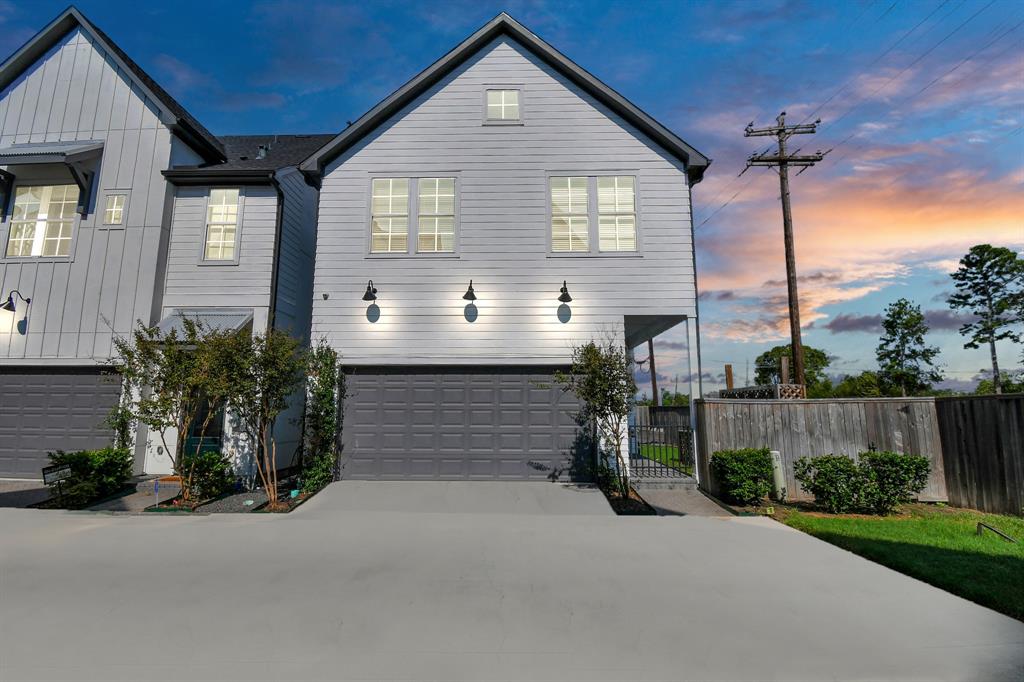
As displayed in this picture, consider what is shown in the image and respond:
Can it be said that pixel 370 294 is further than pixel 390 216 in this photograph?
No

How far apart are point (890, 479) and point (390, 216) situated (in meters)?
11.2

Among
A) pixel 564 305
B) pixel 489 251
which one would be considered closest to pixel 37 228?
pixel 489 251

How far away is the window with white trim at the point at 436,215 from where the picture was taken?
1078cm

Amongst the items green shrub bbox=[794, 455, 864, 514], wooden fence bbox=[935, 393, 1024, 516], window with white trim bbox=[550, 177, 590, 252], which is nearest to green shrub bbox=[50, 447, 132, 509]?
window with white trim bbox=[550, 177, 590, 252]

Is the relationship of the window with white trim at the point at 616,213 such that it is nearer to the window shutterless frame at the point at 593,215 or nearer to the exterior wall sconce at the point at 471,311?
the window shutterless frame at the point at 593,215

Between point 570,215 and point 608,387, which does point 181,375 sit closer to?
point 608,387

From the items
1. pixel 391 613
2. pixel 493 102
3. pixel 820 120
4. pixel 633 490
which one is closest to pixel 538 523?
pixel 633 490

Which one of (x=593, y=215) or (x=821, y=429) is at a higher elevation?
(x=593, y=215)

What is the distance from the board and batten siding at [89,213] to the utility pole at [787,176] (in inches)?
716

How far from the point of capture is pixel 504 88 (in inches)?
447

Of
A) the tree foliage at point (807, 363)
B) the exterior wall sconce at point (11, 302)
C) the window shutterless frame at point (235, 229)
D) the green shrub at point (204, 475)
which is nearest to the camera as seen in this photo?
the green shrub at point (204, 475)

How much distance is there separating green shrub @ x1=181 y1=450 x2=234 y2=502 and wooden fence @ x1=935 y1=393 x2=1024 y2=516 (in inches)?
552

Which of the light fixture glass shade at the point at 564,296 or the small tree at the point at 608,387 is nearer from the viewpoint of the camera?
the small tree at the point at 608,387

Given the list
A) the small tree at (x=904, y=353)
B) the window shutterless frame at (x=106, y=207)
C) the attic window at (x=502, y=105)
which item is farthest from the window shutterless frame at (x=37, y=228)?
the small tree at (x=904, y=353)
